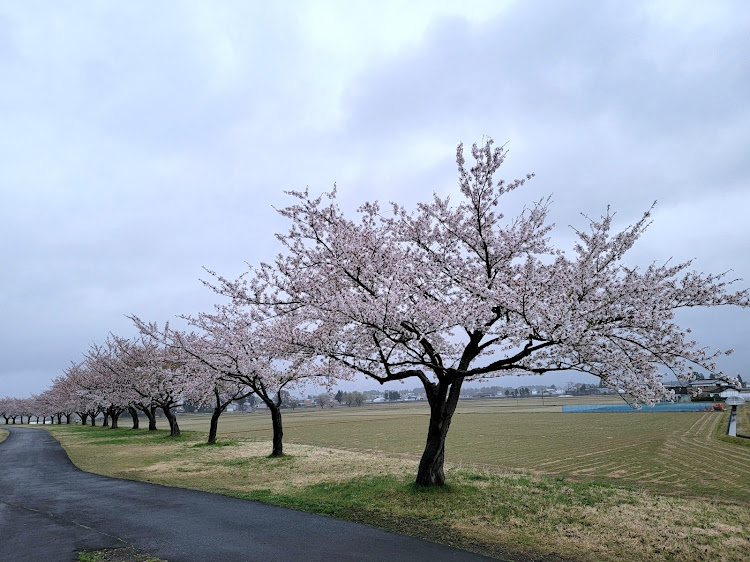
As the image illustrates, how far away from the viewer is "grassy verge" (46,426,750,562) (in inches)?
331

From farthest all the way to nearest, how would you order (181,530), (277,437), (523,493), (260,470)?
(277,437) < (260,470) < (523,493) < (181,530)

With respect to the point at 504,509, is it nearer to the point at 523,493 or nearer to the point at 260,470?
the point at 523,493

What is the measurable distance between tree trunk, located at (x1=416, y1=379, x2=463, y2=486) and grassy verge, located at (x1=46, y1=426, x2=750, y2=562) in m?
0.43

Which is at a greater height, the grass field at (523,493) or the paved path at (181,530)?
the paved path at (181,530)

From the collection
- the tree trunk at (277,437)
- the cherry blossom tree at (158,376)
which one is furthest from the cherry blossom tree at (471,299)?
the cherry blossom tree at (158,376)

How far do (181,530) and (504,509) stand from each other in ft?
23.9

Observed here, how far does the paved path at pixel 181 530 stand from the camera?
8.07 metres

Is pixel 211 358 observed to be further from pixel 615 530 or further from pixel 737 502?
pixel 737 502

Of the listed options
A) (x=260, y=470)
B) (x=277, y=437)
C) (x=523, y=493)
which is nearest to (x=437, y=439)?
(x=523, y=493)

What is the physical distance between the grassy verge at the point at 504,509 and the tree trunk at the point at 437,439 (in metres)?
0.43

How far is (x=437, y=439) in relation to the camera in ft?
43.7

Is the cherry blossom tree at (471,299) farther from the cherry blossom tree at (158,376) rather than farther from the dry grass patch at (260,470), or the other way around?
the cherry blossom tree at (158,376)

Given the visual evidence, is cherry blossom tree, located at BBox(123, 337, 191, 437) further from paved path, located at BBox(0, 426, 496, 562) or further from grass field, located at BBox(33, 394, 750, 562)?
paved path, located at BBox(0, 426, 496, 562)

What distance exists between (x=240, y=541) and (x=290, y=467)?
1062cm
